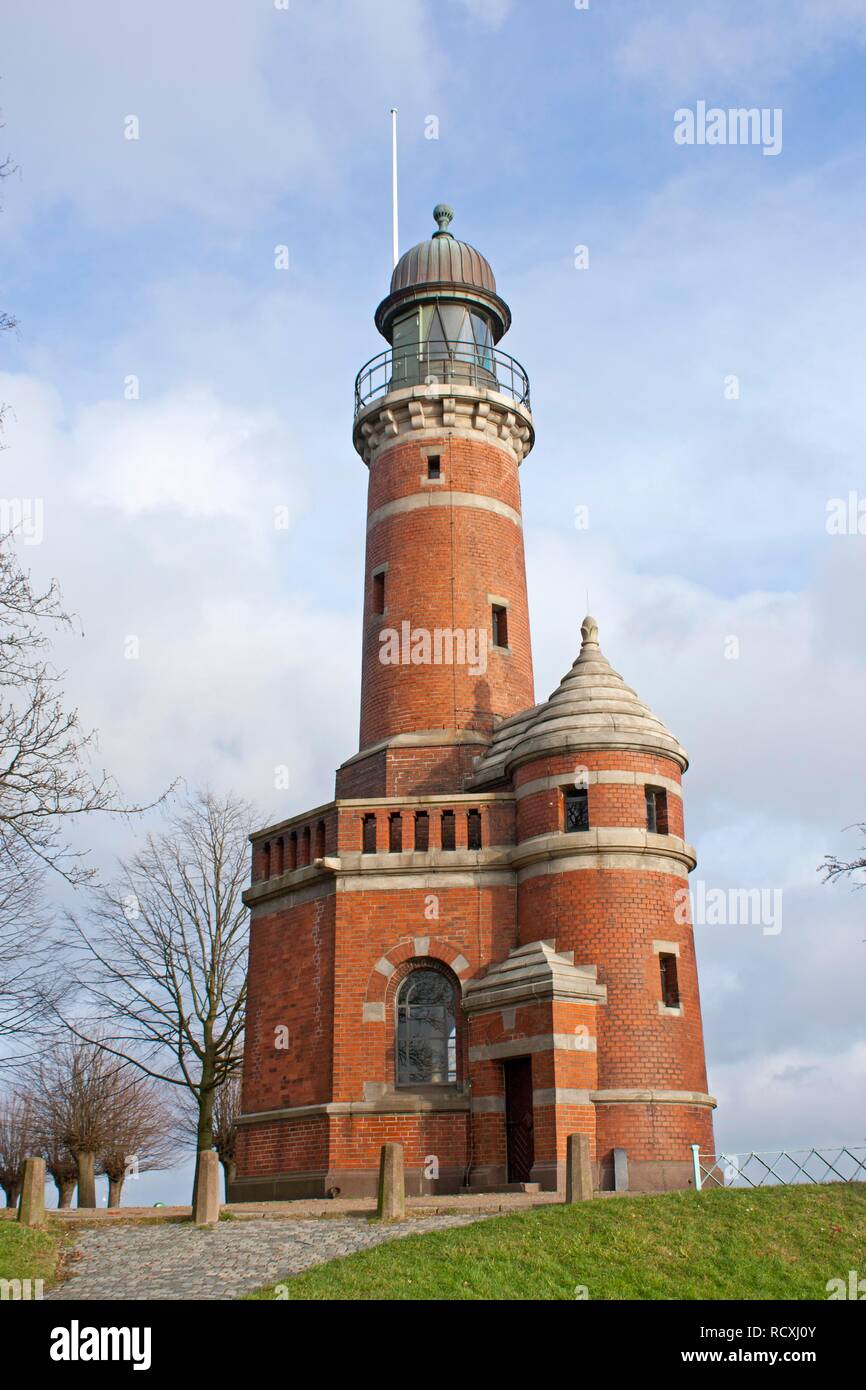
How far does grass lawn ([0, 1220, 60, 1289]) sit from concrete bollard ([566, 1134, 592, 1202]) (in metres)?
6.98

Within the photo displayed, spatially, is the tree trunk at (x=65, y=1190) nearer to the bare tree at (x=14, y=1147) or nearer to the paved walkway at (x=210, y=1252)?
→ the bare tree at (x=14, y=1147)

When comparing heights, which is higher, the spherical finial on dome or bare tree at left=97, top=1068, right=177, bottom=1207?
the spherical finial on dome

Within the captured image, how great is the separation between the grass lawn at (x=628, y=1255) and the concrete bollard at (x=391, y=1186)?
1671mm

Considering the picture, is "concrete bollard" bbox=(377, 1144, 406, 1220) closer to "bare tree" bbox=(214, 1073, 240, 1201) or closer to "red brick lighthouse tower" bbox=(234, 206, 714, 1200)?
"red brick lighthouse tower" bbox=(234, 206, 714, 1200)

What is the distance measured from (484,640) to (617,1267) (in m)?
17.3

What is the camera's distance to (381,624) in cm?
3250

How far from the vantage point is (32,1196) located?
822 inches

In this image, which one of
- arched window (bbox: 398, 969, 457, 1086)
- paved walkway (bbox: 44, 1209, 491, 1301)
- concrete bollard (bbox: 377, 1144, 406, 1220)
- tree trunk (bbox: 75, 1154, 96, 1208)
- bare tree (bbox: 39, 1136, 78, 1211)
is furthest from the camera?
bare tree (bbox: 39, 1136, 78, 1211)

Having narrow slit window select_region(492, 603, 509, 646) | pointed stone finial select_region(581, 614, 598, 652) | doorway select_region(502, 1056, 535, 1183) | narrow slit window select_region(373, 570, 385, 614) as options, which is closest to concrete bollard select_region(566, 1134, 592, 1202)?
doorway select_region(502, 1056, 535, 1183)

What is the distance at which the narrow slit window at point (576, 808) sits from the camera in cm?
2688

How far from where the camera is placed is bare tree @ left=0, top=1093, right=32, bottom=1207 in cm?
5228
